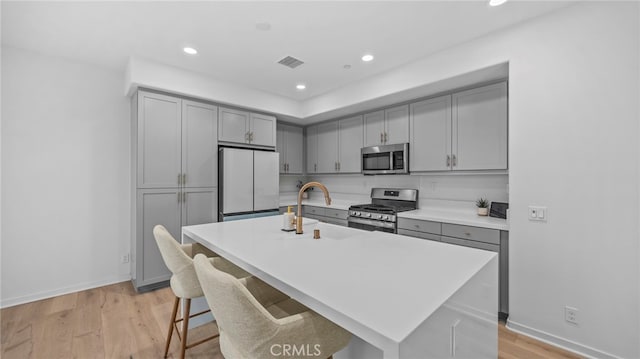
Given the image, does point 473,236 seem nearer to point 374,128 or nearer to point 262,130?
point 374,128

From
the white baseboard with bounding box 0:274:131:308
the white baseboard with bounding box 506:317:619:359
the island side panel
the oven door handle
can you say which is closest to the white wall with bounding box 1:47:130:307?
the white baseboard with bounding box 0:274:131:308

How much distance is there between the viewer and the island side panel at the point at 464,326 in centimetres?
80

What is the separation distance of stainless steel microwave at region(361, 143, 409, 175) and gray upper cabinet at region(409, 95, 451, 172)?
90 millimetres

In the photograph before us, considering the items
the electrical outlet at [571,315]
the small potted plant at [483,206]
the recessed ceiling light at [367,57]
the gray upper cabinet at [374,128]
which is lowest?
the electrical outlet at [571,315]

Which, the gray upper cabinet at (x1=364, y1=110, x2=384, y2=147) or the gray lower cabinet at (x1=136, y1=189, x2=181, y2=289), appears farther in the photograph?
the gray upper cabinet at (x1=364, y1=110, x2=384, y2=147)

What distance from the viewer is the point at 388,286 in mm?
1010

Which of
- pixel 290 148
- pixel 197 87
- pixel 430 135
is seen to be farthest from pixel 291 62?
pixel 290 148

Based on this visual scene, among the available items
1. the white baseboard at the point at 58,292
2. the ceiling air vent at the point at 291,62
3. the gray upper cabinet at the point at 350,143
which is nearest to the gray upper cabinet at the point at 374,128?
the gray upper cabinet at the point at 350,143

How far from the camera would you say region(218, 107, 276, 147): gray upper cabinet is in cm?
370

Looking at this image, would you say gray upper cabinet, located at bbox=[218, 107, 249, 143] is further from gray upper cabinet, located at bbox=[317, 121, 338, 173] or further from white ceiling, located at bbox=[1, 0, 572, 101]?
gray upper cabinet, located at bbox=[317, 121, 338, 173]

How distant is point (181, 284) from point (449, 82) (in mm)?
2986

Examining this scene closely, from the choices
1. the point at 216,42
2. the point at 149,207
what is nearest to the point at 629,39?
the point at 216,42

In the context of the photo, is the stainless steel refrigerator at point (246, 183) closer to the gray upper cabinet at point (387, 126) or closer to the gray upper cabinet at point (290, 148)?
the gray upper cabinet at point (290, 148)

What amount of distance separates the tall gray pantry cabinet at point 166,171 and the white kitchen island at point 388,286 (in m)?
1.69
